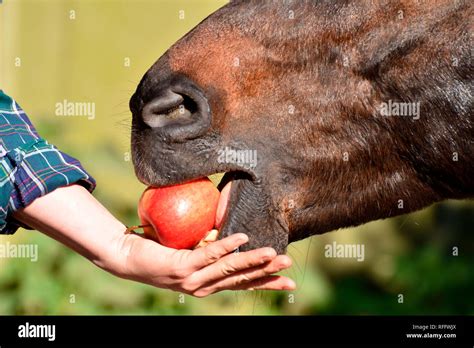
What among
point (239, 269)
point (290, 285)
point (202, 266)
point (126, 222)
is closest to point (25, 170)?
point (202, 266)

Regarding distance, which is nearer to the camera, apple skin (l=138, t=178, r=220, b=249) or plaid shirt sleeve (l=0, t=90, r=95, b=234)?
apple skin (l=138, t=178, r=220, b=249)

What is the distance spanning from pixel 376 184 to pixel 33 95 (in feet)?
17.6

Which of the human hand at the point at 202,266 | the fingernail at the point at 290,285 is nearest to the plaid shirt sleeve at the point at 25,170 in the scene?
the human hand at the point at 202,266

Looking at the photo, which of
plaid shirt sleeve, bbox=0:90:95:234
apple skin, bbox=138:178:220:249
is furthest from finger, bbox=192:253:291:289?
plaid shirt sleeve, bbox=0:90:95:234

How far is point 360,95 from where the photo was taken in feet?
11.0

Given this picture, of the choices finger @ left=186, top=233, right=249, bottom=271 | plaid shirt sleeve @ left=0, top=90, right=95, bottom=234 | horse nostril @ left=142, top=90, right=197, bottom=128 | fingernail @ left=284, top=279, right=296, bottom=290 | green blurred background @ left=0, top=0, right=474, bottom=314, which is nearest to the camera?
finger @ left=186, top=233, right=249, bottom=271

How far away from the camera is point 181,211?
3.04 metres

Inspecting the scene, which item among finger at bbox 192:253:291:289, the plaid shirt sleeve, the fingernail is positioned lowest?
the fingernail

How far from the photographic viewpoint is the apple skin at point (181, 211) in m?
3.06

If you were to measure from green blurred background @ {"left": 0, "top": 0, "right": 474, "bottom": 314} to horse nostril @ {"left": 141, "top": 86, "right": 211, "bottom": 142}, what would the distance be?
7.90ft

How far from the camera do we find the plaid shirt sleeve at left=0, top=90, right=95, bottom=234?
3.29 m

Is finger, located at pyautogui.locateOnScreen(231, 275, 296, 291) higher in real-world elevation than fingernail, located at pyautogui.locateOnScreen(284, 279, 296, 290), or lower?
higher

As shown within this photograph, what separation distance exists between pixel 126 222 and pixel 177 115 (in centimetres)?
374

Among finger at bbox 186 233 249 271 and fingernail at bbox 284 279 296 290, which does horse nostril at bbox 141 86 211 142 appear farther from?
fingernail at bbox 284 279 296 290
